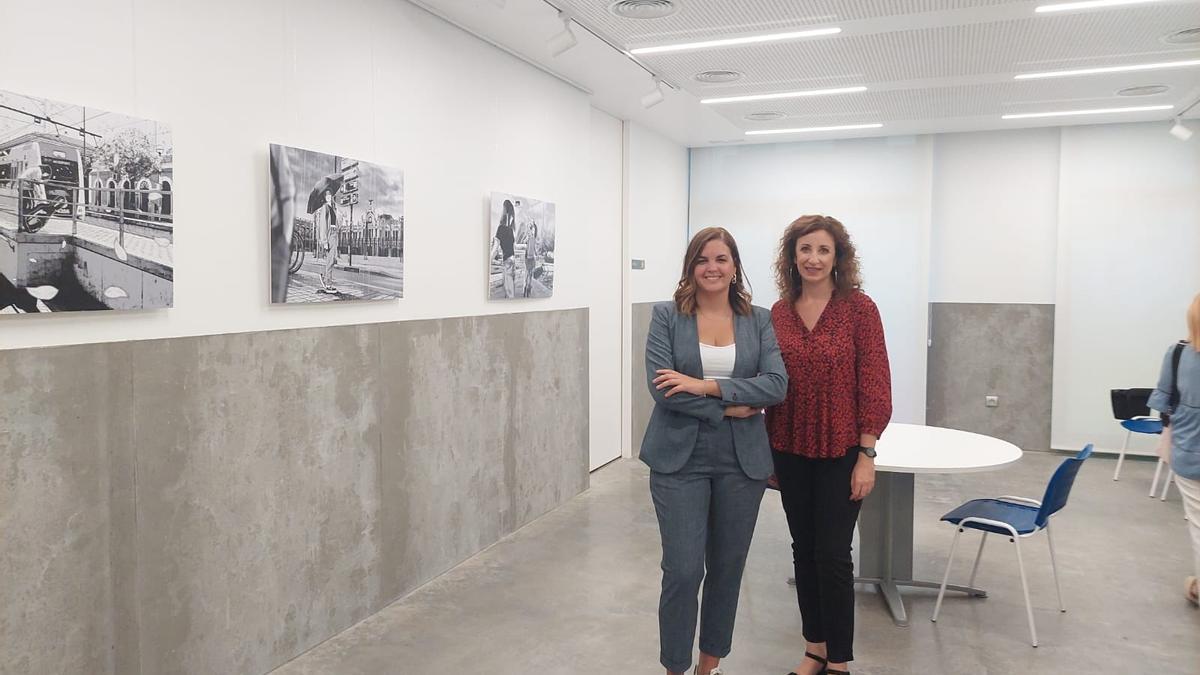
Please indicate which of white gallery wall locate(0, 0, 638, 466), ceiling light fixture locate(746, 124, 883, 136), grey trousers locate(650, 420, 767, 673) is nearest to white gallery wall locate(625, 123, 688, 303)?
ceiling light fixture locate(746, 124, 883, 136)

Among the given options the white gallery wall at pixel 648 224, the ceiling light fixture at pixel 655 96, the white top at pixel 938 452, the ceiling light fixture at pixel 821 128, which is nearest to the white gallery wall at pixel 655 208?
the white gallery wall at pixel 648 224

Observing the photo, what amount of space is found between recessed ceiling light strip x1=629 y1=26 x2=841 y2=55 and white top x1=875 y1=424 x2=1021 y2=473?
237 cm

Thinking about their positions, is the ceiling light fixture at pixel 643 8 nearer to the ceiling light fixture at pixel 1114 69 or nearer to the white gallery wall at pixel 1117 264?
the ceiling light fixture at pixel 1114 69

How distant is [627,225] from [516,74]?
2620 millimetres

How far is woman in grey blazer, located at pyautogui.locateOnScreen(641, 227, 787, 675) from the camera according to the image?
2.98 m

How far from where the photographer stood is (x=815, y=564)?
3314 millimetres

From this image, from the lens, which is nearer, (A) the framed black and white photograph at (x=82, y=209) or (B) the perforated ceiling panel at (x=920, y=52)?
(A) the framed black and white photograph at (x=82, y=209)

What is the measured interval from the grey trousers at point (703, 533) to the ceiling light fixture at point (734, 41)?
9.63 ft

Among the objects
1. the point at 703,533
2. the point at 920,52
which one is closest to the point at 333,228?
the point at 703,533

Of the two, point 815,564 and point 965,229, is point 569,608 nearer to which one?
point 815,564

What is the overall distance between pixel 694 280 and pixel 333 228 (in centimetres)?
178

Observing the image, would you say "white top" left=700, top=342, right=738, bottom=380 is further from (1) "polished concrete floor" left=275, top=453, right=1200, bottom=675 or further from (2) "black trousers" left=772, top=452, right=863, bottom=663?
(1) "polished concrete floor" left=275, top=453, right=1200, bottom=675

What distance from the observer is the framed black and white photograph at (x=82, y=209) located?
256 cm

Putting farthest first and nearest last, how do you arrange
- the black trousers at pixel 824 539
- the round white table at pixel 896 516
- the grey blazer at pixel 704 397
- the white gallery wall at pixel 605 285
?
the white gallery wall at pixel 605 285
the round white table at pixel 896 516
the black trousers at pixel 824 539
the grey blazer at pixel 704 397
